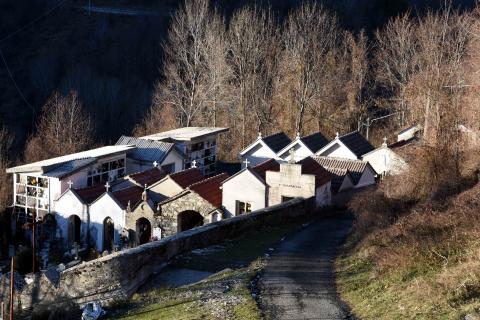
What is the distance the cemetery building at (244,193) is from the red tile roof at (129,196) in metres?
3.25

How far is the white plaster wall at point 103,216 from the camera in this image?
24484mm

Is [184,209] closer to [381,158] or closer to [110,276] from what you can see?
[110,276]

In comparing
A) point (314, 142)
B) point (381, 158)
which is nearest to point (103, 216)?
point (314, 142)

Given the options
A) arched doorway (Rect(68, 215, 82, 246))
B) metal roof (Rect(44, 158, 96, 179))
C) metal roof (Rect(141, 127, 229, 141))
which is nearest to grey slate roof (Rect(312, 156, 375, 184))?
metal roof (Rect(141, 127, 229, 141))

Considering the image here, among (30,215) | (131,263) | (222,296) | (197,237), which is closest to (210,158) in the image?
(30,215)

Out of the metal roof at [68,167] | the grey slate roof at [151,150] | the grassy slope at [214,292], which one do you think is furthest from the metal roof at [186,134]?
the grassy slope at [214,292]

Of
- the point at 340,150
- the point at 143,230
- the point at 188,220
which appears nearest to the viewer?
the point at 188,220

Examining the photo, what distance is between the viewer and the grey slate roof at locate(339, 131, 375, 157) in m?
31.2

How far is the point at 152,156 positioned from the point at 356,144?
8.92 m

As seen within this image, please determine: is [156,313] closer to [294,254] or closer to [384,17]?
[294,254]

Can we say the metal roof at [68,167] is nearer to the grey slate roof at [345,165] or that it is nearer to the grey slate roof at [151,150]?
the grey slate roof at [151,150]

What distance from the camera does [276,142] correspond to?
32.9 meters

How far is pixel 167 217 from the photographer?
23.3m

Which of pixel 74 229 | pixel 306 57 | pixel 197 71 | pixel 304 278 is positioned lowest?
pixel 74 229
